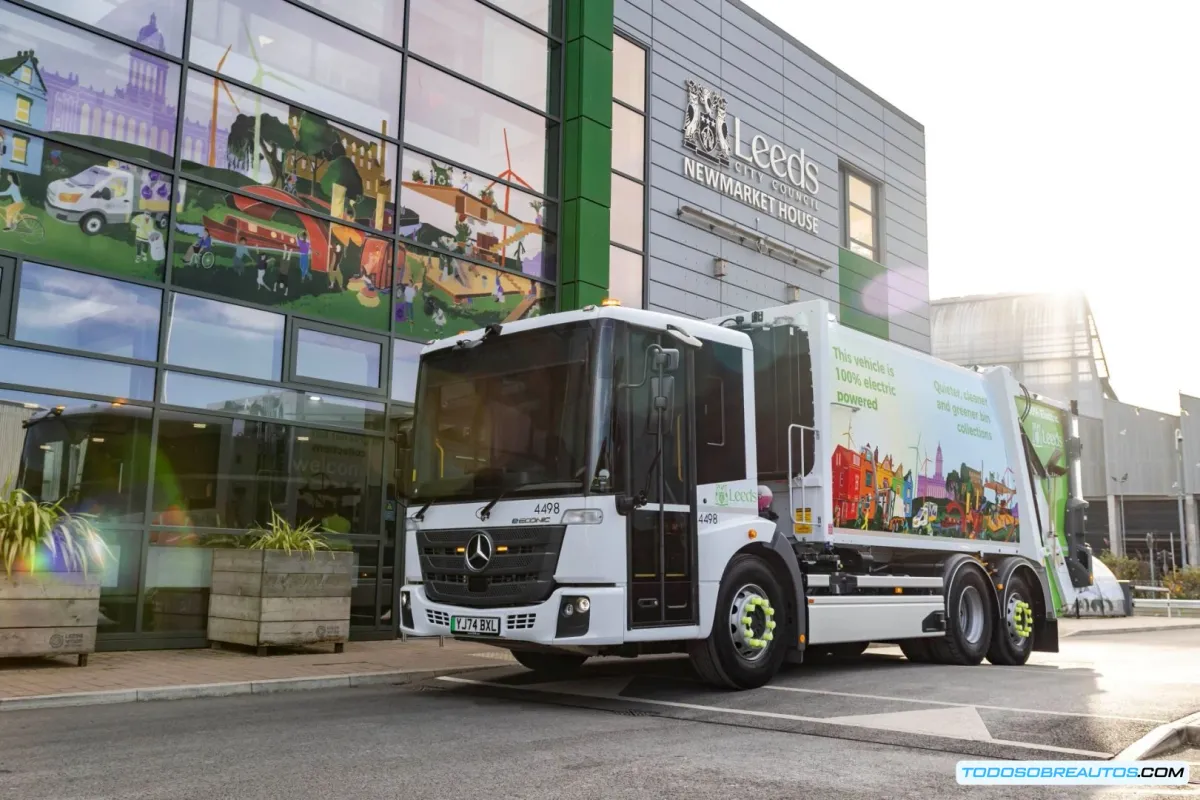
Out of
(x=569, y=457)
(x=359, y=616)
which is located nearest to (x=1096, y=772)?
(x=569, y=457)

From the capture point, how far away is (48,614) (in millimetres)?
9336

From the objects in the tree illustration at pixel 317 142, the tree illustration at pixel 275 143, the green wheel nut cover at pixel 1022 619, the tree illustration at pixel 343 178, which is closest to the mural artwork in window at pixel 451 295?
the tree illustration at pixel 343 178

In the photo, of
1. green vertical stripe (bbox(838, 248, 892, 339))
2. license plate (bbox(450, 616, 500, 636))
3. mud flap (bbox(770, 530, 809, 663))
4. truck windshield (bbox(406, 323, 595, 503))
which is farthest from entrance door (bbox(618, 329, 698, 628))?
green vertical stripe (bbox(838, 248, 892, 339))

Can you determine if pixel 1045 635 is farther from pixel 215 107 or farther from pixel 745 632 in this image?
pixel 215 107

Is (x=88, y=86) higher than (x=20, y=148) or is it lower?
higher

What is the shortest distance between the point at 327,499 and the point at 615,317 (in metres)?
6.54

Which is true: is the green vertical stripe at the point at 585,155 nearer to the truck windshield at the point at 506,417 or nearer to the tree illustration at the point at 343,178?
the tree illustration at the point at 343,178

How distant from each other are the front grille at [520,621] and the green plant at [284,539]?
4.37 metres

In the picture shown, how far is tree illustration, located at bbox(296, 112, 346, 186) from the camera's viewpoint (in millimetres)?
13498

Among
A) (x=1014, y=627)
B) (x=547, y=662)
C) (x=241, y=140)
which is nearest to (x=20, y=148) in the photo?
(x=241, y=140)

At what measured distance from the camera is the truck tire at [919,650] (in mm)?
11590

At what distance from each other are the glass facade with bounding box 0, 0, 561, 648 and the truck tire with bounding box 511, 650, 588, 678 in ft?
8.46

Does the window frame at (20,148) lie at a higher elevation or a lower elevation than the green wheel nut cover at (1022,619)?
higher

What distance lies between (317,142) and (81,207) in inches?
130
